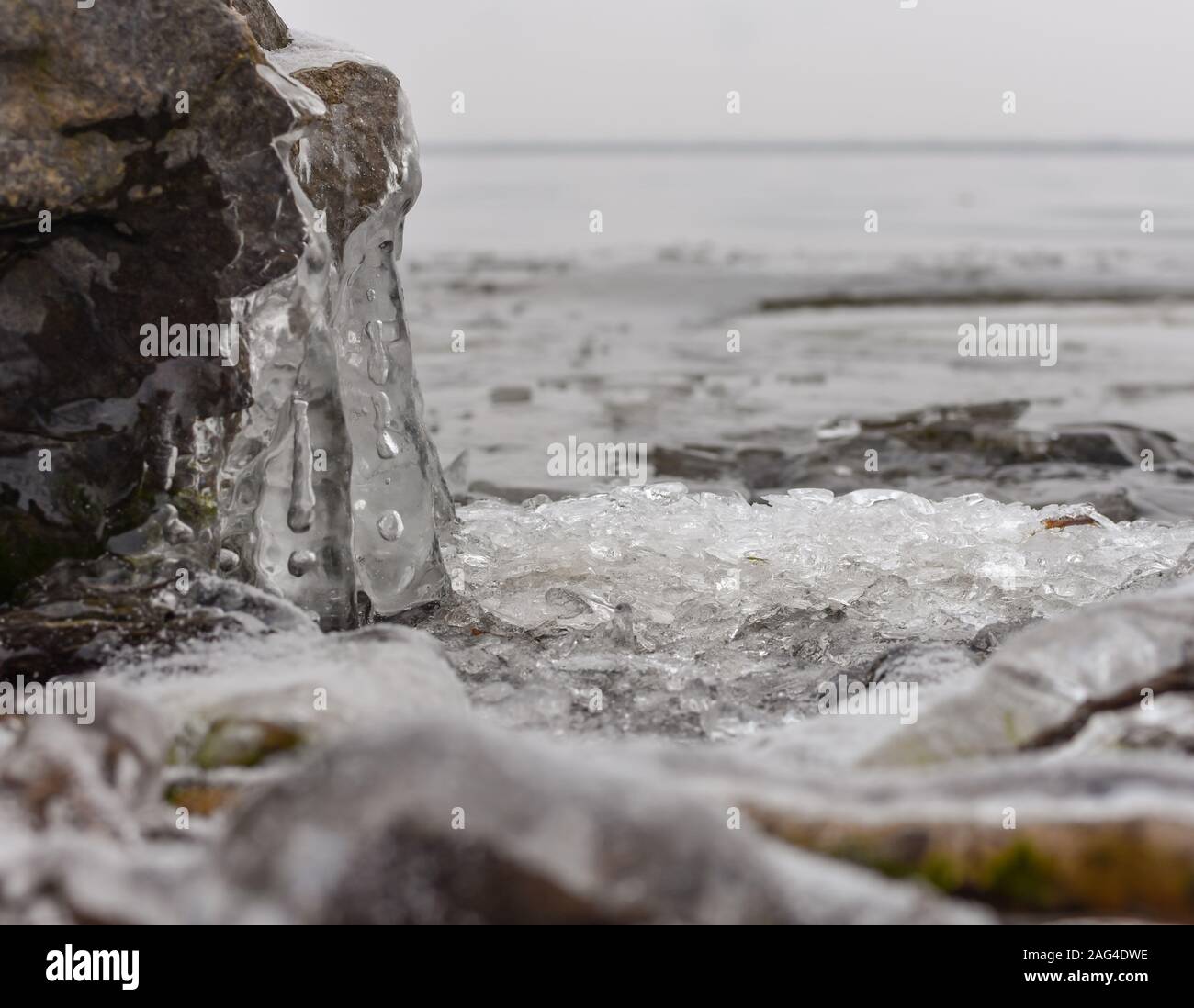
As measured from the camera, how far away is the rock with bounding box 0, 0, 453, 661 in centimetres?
323

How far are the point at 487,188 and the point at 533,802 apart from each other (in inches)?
2642

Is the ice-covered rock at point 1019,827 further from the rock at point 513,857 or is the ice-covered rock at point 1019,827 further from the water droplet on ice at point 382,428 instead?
the water droplet on ice at point 382,428

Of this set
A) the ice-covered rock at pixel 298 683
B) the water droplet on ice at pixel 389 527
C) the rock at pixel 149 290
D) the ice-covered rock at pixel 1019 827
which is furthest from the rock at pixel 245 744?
the water droplet on ice at pixel 389 527

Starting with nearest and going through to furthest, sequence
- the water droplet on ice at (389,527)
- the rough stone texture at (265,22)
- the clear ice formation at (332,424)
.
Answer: the clear ice formation at (332,424) < the rough stone texture at (265,22) < the water droplet on ice at (389,527)

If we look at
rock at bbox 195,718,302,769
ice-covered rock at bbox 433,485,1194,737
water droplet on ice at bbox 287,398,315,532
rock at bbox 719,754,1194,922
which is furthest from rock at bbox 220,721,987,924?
water droplet on ice at bbox 287,398,315,532

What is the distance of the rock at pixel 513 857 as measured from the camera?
1665mm

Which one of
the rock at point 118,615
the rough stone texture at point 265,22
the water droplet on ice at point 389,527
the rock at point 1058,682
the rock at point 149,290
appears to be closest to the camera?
the rock at point 1058,682

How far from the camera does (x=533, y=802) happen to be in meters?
1.72

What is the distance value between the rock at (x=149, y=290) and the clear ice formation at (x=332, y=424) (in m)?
0.01

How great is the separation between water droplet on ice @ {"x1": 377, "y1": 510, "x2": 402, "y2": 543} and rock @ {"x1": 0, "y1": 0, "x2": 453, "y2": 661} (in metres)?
0.43

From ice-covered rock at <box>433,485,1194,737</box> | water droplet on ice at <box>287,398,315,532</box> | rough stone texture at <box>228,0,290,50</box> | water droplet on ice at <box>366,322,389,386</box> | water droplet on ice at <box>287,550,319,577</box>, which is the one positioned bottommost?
ice-covered rock at <box>433,485,1194,737</box>

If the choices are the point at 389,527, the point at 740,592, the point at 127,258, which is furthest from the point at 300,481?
the point at 740,592

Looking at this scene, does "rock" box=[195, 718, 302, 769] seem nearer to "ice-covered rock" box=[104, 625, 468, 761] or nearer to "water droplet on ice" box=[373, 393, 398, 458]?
"ice-covered rock" box=[104, 625, 468, 761]
